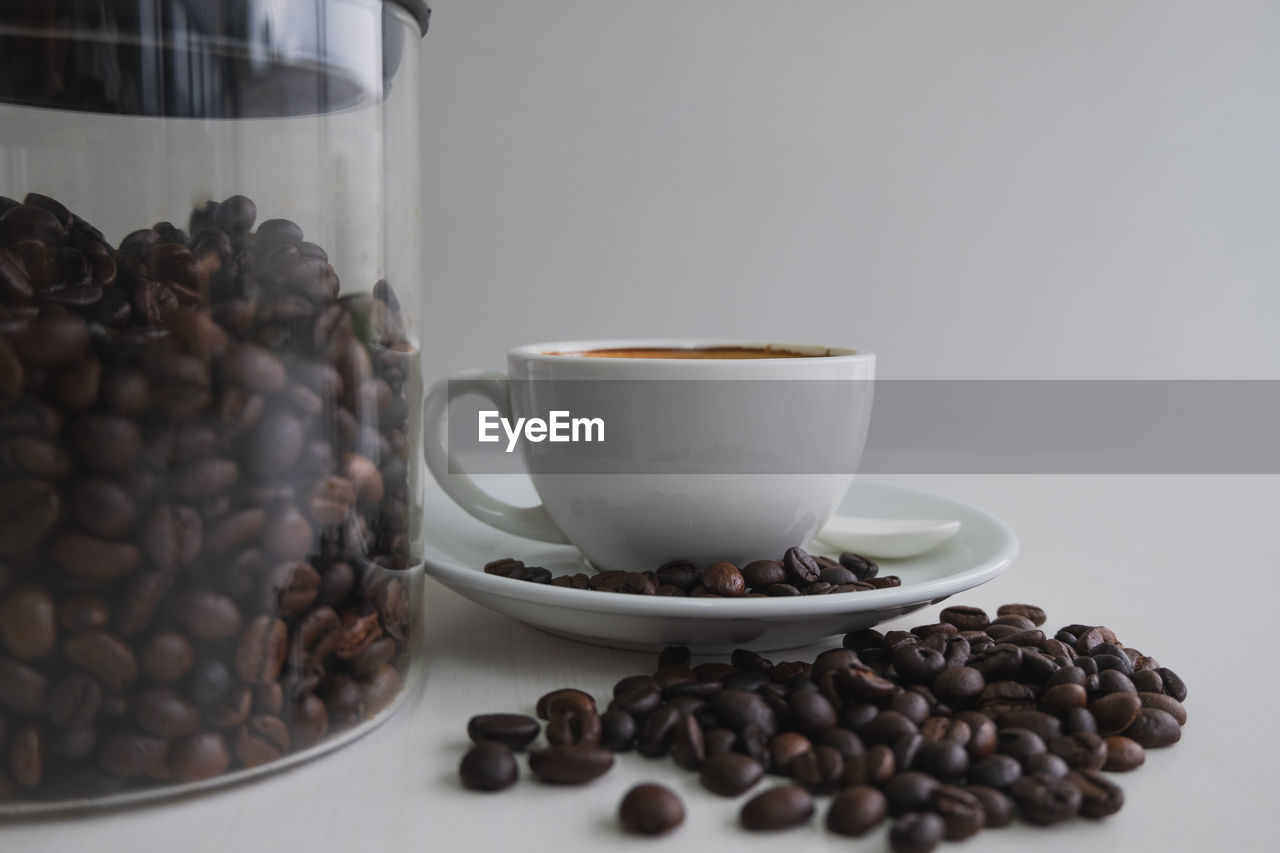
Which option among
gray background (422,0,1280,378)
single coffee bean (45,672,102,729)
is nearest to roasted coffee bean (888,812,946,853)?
single coffee bean (45,672,102,729)

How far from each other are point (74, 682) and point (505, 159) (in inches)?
64.8

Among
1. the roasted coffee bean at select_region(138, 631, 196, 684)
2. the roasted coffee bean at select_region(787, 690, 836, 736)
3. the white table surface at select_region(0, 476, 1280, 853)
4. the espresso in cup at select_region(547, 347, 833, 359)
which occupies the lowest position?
the white table surface at select_region(0, 476, 1280, 853)

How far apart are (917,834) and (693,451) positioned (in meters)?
0.39

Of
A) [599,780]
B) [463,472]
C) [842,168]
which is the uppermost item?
[842,168]

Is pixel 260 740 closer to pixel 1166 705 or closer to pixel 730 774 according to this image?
pixel 730 774

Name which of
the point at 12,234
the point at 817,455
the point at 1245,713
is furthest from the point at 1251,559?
the point at 12,234

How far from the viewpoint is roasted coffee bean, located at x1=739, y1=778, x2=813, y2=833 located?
54 centimetres

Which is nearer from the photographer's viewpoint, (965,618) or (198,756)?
(198,756)

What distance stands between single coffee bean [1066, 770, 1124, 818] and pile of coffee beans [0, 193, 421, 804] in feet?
1.41

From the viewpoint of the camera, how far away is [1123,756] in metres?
0.62

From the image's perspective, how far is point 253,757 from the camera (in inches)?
22.7

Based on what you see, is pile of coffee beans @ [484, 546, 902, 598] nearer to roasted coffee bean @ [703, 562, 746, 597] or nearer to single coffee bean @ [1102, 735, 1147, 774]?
roasted coffee bean @ [703, 562, 746, 597]

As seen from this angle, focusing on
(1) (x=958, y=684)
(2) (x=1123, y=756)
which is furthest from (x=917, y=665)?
(2) (x=1123, y=756)

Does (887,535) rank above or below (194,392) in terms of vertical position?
below
